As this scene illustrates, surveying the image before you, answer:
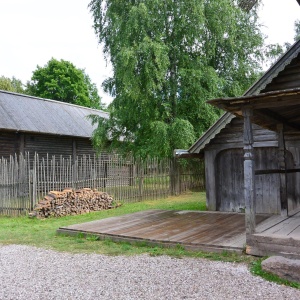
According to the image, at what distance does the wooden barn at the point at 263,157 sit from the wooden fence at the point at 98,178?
→ 426 centimetres

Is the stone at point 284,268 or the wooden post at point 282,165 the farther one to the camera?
the wooden post at point 282,165

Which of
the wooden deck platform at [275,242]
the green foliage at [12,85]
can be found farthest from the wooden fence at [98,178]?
the green foliage at [12,85]

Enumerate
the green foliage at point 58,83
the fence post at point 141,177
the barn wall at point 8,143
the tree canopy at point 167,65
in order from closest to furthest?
the fence post at point 141,177 < the tree canopy at point 167,65 < the barn wall at point 8,143 < the green foliage at point 58,83

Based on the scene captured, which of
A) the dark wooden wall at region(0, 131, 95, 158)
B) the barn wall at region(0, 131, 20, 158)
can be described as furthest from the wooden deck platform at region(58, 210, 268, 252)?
the dark wooden wall at region(0, 131, 95, 158)

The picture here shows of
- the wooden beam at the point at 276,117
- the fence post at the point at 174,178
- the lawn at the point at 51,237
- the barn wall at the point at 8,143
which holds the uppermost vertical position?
the barn wall at the point at 8,143

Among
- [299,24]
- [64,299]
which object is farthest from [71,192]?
[299,24]

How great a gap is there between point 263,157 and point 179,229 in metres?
3.78

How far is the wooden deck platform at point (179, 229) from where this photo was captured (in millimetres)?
6301

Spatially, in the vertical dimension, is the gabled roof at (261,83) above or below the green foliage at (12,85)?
below

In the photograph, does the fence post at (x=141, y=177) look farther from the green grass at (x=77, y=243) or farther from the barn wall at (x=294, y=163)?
the barn wall at (x=294, y=163)

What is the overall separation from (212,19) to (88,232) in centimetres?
1372

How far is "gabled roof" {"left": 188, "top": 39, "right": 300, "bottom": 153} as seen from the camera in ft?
29.0

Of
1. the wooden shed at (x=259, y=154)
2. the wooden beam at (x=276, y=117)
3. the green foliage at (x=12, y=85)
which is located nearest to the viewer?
the wooden beam at (x=276, y=117)

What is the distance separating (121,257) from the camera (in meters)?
6.01
